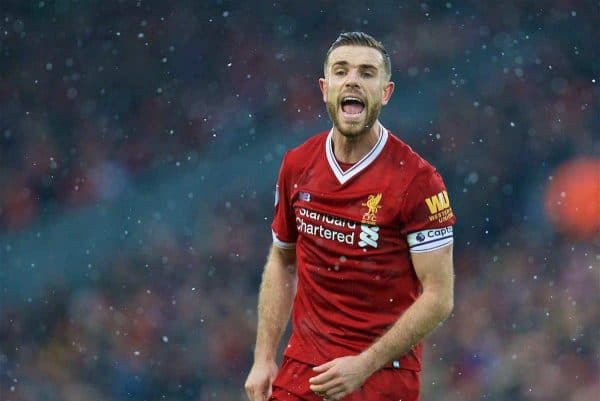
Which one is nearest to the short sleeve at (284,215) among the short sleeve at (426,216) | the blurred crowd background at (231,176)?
the short sleeve at (426,216)

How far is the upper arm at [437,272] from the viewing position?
3.35 meters

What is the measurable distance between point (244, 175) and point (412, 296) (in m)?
4.53

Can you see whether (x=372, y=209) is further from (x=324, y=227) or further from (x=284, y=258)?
(x=284, y=258)

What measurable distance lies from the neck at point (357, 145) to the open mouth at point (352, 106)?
81 millimetres

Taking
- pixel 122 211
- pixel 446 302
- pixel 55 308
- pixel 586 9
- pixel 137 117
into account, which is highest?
pixel 586 9

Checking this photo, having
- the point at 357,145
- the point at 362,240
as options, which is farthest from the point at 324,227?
the point at 357,145

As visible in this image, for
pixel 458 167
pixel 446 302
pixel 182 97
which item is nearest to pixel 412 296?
pixel 446 302

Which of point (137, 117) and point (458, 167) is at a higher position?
point (137, 117)

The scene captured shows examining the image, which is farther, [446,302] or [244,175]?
[244,175]

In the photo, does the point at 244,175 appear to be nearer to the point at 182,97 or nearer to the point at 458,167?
the point at 182,97

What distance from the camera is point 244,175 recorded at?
26.0 ft

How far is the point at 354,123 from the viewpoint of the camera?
3438 mm

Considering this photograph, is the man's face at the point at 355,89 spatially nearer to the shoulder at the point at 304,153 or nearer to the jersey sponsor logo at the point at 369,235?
the shoulder at the point at 304,153

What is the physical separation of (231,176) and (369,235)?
4.59 metres
